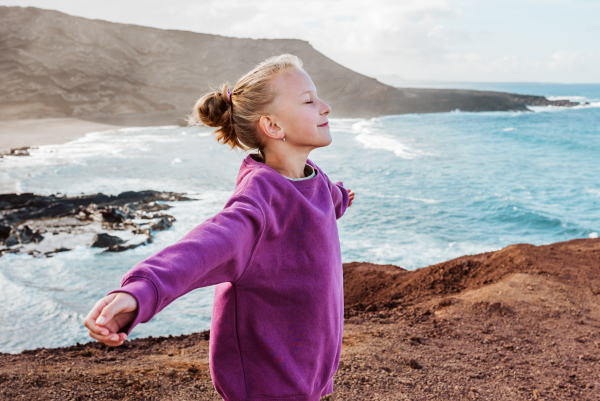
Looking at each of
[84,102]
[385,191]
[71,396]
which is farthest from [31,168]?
[84,102]

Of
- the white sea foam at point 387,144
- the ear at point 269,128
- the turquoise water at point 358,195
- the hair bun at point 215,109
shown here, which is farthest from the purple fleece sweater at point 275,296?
the white sea foam at point 387,144

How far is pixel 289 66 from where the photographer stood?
60.9 inches

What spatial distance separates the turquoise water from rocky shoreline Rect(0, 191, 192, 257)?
401 mm

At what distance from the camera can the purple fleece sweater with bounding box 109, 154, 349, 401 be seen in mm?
1206

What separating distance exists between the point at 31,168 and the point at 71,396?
694 inches

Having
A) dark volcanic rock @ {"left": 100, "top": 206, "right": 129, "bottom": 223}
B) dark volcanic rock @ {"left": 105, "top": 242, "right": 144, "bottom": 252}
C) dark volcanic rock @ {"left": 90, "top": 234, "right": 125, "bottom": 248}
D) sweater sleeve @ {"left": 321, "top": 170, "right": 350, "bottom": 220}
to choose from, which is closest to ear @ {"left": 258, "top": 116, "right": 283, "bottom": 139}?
sweater sleeve @ {"left": 321, "top": 170, "right": 350, "bottom": 220}

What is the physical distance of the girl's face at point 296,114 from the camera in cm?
147

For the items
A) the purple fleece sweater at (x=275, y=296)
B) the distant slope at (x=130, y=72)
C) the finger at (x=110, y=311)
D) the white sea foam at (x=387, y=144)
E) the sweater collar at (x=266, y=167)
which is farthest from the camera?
the distant slope at (x=130, y=72)

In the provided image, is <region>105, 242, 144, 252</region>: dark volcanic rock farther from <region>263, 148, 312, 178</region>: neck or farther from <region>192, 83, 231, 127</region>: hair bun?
<region>263, 148, 312, 178</region>: neck

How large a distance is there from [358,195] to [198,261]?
47.6ft

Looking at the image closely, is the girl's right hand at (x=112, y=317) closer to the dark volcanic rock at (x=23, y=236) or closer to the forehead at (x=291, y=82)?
the forehead at (x=291, y=82)

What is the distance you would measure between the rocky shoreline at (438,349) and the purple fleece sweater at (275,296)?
1900 millimetres

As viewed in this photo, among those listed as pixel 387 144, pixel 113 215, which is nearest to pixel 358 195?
pixel 113 215

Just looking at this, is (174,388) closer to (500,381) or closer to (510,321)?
(500,381)
